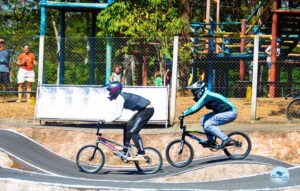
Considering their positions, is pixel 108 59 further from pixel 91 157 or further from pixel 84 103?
pixel 91 157

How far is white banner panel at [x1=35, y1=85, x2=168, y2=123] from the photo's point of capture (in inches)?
653

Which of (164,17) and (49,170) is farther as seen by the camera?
(164,17)

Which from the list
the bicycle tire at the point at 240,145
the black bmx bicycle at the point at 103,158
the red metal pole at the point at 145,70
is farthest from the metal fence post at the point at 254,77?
the black bmx bicycle at the point at 103,158

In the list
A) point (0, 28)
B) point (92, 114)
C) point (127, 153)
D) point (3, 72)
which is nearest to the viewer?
point (127, 153)

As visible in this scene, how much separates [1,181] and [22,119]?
753 centimetres

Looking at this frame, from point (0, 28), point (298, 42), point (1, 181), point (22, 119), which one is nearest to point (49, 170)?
point (1, 181)

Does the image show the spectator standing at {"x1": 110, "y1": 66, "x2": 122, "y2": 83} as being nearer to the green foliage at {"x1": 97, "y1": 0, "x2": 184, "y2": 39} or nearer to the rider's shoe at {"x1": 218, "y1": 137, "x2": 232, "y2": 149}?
the green foliage at {"x1": 97, "y1": 0, "x2": 184, "y2": 39}

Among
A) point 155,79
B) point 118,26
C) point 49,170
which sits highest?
point 118,26

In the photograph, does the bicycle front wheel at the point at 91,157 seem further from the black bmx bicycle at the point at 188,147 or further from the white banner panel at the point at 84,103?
the white banner panel at the point at 84,103

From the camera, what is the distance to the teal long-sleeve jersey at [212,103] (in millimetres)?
12945

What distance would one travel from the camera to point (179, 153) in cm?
1335

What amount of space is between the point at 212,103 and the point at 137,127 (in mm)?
1569

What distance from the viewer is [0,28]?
127 ft

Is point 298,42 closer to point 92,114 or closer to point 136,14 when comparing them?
point 136,14
